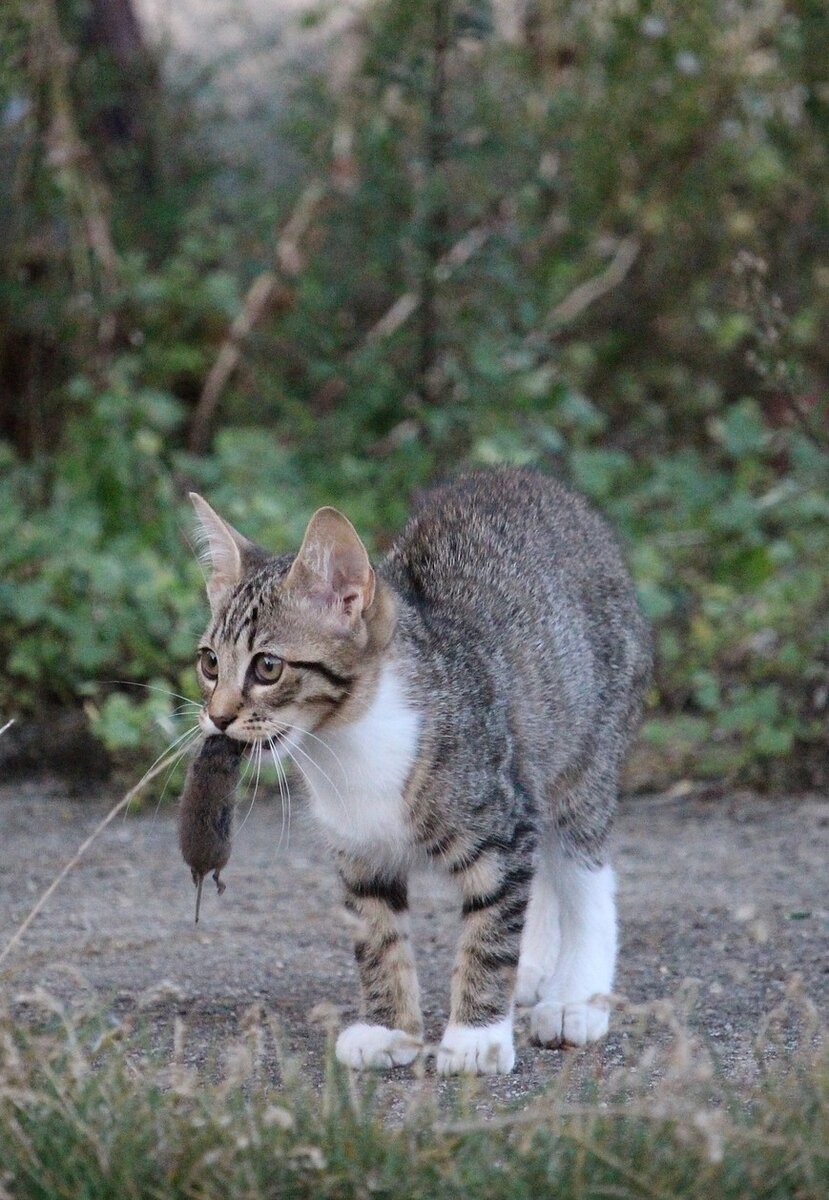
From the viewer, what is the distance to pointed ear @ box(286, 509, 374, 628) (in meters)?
4.14

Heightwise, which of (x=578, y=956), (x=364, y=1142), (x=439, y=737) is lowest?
(x=578, y=956)

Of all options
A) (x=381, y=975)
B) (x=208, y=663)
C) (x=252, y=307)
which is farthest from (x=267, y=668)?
(x=252, y=307)

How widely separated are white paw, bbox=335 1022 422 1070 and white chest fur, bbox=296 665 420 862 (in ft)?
1.37

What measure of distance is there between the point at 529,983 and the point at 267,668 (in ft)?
4.54

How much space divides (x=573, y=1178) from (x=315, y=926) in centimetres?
252

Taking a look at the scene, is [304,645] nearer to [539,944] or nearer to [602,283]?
[539,944]

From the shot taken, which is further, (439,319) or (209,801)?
(439,319)

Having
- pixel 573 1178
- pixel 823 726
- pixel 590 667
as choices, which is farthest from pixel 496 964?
pixel 823 726

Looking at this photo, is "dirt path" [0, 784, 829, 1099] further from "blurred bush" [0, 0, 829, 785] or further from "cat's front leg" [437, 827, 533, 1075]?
"blurred bush" [0, 0, 829, 785]

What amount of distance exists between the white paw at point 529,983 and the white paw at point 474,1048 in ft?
2.53

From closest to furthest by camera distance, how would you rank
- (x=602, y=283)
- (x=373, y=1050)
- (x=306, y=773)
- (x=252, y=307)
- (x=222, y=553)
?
(x=373, y=1050)
(x=306, y=773)
(x=222, y=553)
(x=252, y=307)
(x=602, y=283)

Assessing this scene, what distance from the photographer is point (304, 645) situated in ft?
13.5

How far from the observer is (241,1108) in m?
3.10

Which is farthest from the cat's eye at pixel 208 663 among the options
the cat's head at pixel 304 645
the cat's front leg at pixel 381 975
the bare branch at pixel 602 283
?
the bare branch at pixel 602 283
